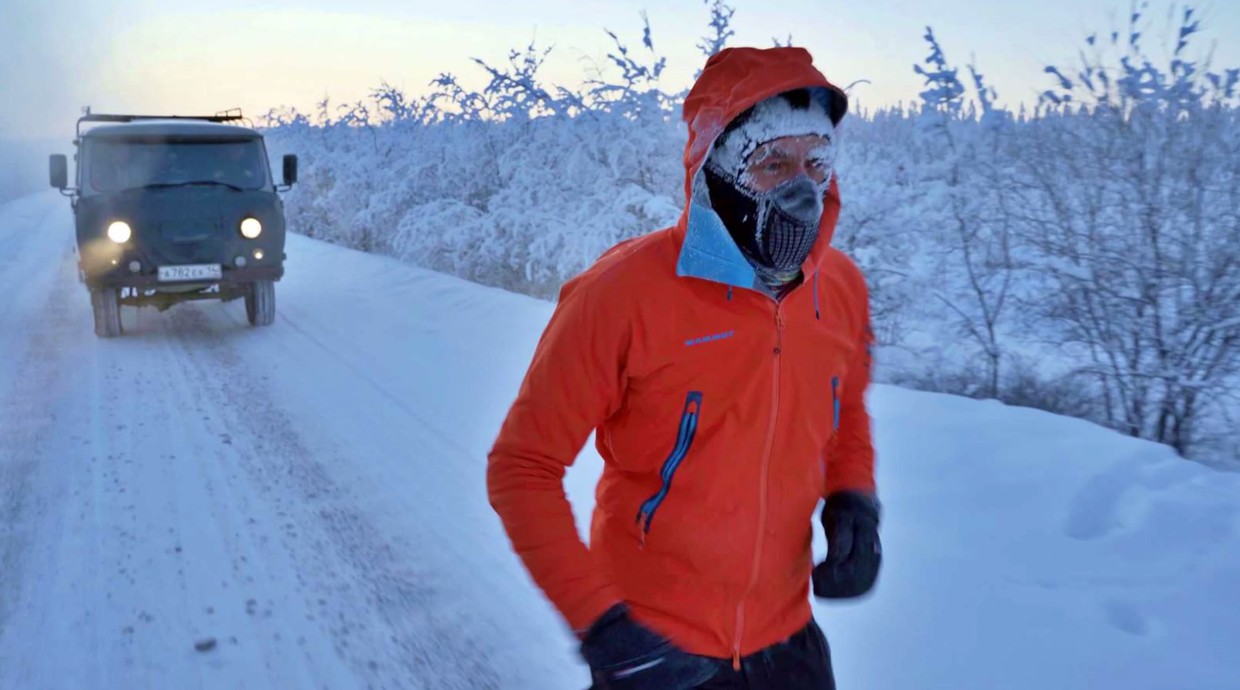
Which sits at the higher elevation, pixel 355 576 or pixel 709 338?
pixel 709 338

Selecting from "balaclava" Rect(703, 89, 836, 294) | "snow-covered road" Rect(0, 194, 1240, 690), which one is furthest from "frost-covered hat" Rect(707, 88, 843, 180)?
"snow-covered road" Rect(0, 194, 1240, 690)

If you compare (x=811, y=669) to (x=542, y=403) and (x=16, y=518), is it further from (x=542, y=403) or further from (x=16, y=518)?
(x=16, y=518)

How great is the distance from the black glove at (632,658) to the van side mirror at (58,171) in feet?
31.2

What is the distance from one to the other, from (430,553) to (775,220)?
2.99 metres

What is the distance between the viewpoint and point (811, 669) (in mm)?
1729

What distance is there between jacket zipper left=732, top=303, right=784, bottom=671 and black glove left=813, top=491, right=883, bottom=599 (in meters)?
0.26

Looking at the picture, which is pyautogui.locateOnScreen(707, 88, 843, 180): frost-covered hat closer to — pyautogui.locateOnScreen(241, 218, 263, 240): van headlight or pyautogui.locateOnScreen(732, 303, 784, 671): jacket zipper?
pyautogui.locateOnScreen(732, 303, 784, 671): jacket zipper

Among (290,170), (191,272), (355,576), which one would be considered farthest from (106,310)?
(355,576)

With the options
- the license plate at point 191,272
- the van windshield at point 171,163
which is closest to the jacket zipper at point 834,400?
the license plate at point 191,272

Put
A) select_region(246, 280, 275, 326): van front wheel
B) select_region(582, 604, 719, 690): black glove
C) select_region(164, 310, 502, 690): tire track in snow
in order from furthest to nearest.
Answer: select_region(246, 280, 275, 326): van front wheel
select_region(164, 310, 502, 690): tire track in snow
select_region(582, 604, 719, 690): black glove

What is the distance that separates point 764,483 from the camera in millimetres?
1590

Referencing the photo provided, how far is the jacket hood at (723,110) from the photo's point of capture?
60.3 inches

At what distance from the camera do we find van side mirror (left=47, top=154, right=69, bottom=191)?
8852mm

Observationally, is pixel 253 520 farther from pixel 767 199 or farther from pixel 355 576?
pixel 767 199
